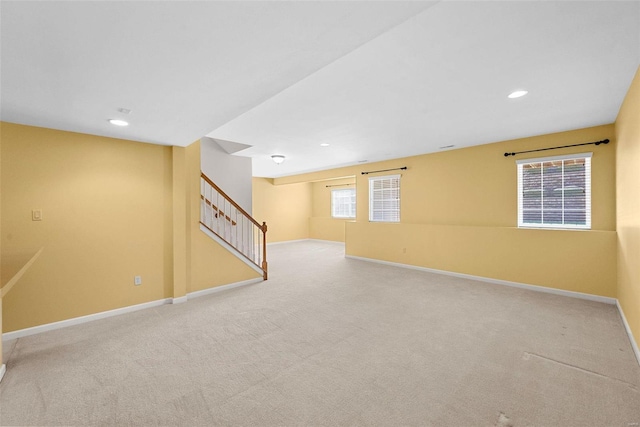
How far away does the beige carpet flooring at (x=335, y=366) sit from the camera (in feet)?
5.65

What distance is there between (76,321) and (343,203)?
7946 mm

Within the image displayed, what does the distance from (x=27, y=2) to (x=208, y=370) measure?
2.49 m

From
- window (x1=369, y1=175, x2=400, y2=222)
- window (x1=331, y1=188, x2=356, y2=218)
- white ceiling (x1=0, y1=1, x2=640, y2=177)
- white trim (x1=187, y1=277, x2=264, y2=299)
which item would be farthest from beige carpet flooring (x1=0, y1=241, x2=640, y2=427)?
window (x1=331, y1=188, x2=356, y2=218)

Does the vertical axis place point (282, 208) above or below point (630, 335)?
above

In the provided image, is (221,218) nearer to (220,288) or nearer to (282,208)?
(220,288)

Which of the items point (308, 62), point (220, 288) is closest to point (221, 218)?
point (220, 288)

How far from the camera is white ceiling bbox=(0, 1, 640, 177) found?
4.47ft

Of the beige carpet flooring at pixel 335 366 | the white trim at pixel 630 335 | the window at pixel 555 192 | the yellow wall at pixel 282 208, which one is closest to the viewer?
the beige carpet flooring at pixel 335 366

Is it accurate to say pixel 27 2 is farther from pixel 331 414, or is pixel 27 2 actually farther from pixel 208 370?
pixel 331 414

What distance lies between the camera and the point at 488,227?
4.77 metres

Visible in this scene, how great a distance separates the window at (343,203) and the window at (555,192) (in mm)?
5578

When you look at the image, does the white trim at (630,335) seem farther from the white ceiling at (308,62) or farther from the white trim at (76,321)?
the white trim at (76,321)

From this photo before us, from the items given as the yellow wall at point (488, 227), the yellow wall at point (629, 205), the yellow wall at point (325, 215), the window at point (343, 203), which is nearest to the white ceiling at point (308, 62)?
the yellow wall at point (629, 205)

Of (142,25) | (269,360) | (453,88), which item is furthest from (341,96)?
(269,360)
